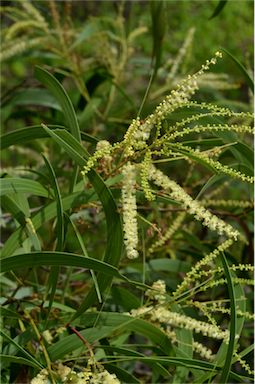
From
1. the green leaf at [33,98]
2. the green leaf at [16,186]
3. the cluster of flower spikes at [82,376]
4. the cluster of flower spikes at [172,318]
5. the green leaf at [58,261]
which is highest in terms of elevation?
the green leaf at [33,98]

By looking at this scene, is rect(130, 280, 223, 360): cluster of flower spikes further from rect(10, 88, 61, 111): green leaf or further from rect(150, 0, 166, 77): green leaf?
rect(10, 88, 61, 111): green leaf

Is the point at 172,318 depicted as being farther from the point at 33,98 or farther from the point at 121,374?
the point at 33,98

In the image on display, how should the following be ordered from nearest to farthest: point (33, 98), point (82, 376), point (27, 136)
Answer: point (82, 376) → point (27, 136) → point (33, 98)

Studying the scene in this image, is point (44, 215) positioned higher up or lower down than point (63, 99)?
lower down

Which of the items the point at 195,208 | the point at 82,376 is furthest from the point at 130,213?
the point at 82,376

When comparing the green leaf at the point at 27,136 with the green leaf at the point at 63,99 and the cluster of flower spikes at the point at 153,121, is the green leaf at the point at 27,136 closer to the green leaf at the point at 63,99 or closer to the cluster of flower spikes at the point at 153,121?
A: the green leaf at the point at 63,99

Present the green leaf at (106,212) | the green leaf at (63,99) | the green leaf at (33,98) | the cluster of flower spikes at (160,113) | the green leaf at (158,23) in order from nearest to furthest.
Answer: the cluster of flower spikes at (160,113)
the green leaf at (106,212)
the green leaf at (63,99)
the green leaf at (158,23)
the green leaf at (33,98)

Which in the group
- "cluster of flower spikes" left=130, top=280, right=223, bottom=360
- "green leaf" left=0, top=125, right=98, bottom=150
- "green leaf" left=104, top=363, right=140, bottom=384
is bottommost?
"green leaf" left=104, top=363, right=140, bottom=384

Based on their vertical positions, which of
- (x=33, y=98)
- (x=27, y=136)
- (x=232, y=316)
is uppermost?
(x=33, y=98)

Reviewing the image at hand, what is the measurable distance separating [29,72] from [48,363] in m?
3.18

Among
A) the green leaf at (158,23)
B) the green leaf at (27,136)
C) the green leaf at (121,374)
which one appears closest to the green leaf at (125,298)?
the green leaf at (121,374)

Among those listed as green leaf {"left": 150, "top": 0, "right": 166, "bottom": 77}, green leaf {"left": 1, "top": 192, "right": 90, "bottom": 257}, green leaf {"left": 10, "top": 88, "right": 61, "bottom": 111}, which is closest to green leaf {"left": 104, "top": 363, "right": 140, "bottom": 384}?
green leaf {"left": 1, "top": 192, "right": 90, "bottom": 257}

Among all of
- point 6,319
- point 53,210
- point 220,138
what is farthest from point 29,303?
point 220,138

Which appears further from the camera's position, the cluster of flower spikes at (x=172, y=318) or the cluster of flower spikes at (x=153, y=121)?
the cluster of flower spikes at (x=172, y=318)
